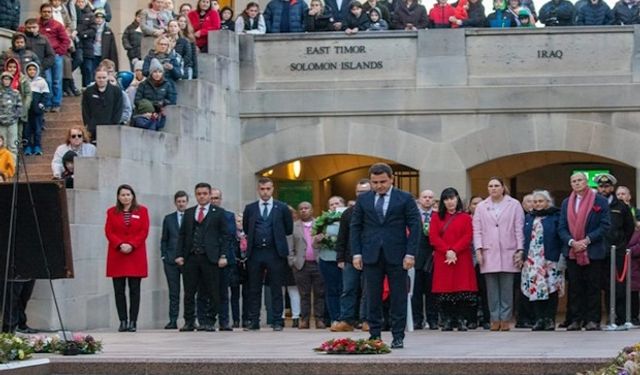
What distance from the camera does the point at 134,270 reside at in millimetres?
21688

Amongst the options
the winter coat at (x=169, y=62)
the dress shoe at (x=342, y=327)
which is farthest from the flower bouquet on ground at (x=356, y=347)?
the winter coat at (x=169, y=62)

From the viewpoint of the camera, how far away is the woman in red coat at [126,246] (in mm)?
21688

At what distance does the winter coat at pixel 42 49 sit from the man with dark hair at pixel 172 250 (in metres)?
4.09

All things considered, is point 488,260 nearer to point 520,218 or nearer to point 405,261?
point 520,218

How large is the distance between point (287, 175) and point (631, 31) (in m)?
7.33

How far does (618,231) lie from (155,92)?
7957 millimetres

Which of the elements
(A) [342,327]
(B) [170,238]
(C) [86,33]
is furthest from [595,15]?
(A) [342,327]

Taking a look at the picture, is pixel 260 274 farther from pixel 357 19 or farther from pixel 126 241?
pixel 357 19

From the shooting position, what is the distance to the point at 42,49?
26219 mm

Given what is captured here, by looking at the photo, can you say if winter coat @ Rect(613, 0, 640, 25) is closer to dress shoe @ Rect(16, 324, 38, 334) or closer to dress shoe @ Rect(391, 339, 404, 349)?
dress shoe @ Rect(16, 324, 38, 334)

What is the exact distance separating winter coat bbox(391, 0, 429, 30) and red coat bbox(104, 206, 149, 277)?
352 inches

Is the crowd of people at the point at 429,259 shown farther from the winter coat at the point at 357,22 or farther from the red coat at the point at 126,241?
the winter coat at the point at 357,22

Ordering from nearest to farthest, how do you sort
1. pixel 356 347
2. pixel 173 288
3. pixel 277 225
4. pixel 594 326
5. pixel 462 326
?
pixel 356 347 < pixel 594 326 < pixel 462 326 < pixel 277 225 < pixel 173 288

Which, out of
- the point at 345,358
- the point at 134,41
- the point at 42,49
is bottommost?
the point at 345,358
